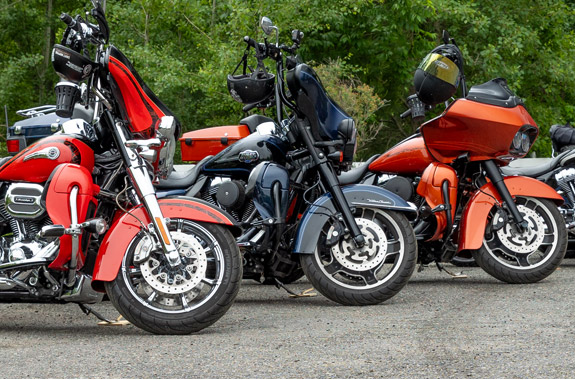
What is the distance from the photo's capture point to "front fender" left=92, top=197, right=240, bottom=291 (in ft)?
17.3

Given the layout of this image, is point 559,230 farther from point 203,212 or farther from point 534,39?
point 534,39

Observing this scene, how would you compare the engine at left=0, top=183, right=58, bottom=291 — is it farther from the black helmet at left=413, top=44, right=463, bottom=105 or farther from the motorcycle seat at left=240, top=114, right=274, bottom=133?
the black helmet at left=413, top=44, right=463, bottom=105

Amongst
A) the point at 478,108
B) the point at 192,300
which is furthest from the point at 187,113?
the point at 192,300

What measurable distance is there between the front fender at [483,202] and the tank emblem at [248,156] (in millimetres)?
1702

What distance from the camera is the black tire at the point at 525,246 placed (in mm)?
7629

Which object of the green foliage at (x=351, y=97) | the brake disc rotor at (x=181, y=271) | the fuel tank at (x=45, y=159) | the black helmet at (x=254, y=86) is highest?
the black helmet at (x=254, y=86)

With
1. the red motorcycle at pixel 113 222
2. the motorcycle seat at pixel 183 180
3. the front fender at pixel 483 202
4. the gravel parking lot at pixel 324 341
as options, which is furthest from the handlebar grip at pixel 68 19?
the front fender at pixel 483 202

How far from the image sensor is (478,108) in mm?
7648

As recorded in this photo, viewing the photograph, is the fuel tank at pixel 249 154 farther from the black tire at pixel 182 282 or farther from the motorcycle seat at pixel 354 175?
the black tire at pixel 182 282

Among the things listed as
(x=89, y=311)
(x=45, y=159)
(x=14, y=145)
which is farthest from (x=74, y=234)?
(x=14, y=145)

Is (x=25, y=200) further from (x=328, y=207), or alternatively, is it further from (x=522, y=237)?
(x=522, y=237)

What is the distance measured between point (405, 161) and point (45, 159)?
11.4 ft

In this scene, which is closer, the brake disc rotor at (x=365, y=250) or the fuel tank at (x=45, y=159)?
the fuel tank at (x=45, y=159)

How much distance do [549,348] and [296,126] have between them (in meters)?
2.76
